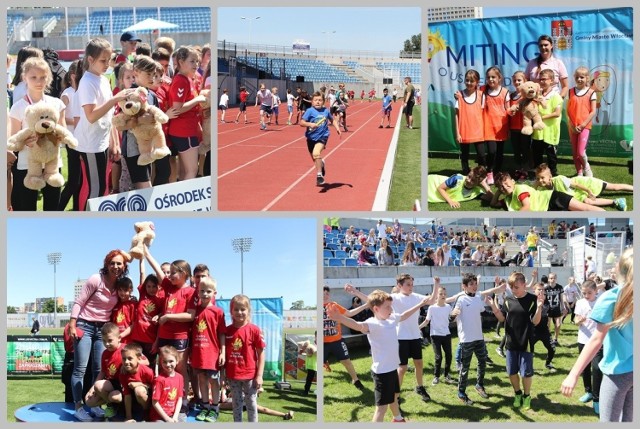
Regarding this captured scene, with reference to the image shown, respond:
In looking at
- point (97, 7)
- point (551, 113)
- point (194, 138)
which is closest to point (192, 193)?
point (194, 138)

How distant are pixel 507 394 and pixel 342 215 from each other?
235 cm

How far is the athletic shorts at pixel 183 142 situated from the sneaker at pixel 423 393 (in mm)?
3491

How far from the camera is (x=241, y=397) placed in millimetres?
6121

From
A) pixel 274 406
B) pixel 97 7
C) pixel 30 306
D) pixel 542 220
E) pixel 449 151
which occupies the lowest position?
pixel 274 406

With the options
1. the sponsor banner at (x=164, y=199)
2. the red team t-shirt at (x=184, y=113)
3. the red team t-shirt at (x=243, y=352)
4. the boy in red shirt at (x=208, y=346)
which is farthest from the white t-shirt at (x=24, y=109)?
the red team t-shirt at (x=243, y=352)

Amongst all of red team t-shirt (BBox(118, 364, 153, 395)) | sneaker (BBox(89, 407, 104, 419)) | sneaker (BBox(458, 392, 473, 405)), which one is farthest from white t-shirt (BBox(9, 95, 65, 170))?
sneaker (BBox(458, 392, 473, 405))

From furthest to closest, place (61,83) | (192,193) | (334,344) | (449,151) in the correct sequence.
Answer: (449,151) < (192,193) < (61,83) < (334,344)

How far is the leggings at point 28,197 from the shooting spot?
23.5 ft

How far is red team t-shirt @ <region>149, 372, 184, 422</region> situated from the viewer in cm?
595

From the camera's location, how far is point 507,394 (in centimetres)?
683

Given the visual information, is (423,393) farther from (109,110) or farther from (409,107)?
(409,107)

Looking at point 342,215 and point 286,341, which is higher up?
point 342,215

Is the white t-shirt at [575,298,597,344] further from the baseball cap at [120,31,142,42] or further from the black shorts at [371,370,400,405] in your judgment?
the baseball cap at [120,31,142,42]

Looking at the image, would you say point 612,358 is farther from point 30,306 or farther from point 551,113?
point 30,306
